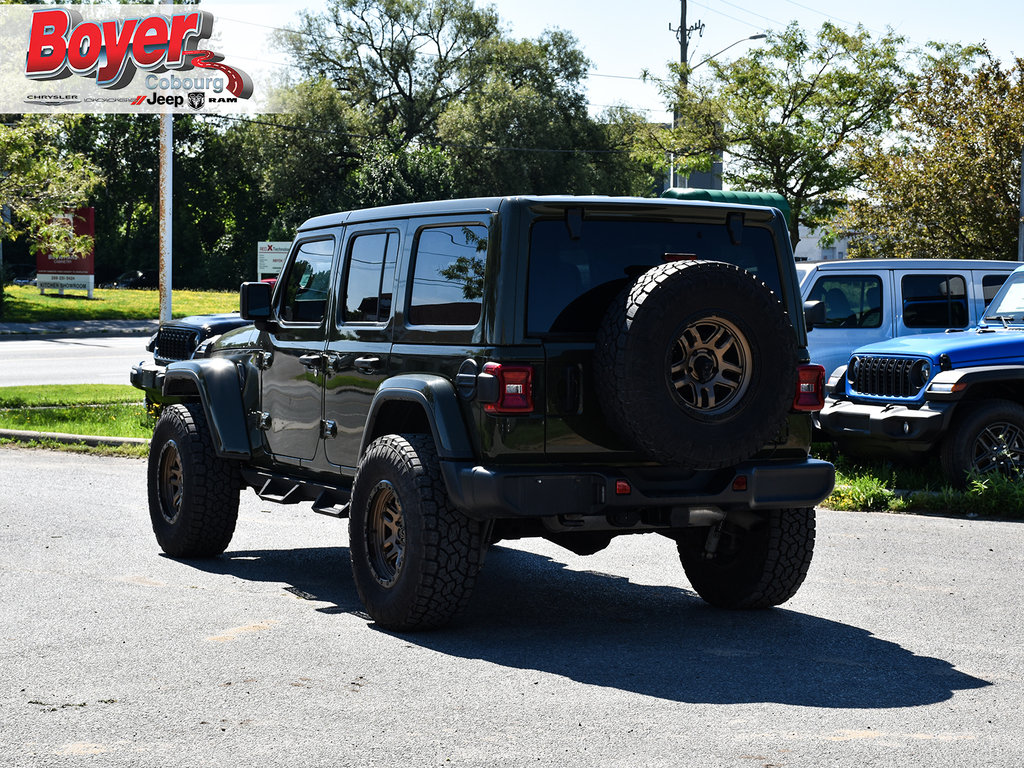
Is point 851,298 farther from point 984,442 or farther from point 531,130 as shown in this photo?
point 531,130

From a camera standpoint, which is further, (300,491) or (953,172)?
(953,172)

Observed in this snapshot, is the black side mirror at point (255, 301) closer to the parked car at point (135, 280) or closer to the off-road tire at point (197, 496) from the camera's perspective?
the off-road tire at point (197, 496)

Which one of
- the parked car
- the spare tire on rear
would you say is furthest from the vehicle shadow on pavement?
the parked car

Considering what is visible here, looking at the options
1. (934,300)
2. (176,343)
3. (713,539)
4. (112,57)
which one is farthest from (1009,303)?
(112,57)

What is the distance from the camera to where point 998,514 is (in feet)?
34.7

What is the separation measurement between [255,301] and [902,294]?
7.51 meters

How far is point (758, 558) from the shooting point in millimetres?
6938

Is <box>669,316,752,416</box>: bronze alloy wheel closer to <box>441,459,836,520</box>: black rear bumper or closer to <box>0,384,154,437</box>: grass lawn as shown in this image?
<box>441,459,836,520</box>: black rear bumper

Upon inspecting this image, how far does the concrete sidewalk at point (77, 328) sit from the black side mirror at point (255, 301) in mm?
26987

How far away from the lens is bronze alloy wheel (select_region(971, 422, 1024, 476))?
11062mm

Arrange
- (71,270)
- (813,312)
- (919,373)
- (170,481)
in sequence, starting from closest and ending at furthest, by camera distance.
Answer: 1. (813,312)
2. (170,481)
3. (919,373)
4. (71,270)

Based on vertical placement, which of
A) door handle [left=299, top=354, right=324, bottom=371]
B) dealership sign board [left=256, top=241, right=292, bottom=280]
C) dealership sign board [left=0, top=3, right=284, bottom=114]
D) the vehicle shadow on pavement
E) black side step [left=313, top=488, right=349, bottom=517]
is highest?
dealership sign board [left=0, top=3, right=284, bottom=114]

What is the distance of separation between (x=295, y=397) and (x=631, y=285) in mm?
2445

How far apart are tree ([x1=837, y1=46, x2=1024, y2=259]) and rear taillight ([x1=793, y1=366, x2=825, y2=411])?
63.5 feet
